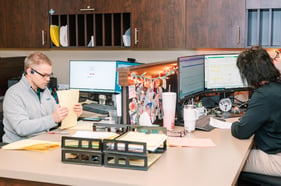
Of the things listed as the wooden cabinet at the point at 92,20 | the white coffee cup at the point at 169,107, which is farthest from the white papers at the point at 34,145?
the wooden cabinet at the point at 92,20

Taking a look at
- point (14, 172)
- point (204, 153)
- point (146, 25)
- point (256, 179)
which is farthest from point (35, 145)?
point (146, 25)

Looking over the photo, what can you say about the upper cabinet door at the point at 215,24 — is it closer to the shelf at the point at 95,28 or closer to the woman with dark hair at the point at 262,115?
the shelf at the point at 95,28

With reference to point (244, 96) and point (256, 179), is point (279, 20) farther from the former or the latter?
point (256, 179)

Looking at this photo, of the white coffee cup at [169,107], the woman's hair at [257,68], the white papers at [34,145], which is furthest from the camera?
the white coffee cup at [169,107]

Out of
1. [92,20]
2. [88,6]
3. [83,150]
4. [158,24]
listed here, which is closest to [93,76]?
[92,20]

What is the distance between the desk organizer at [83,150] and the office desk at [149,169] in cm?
3

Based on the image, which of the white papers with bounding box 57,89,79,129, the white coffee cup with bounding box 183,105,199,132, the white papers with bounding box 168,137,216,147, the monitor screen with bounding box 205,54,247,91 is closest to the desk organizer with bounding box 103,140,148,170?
the white papers with bounding box 168,137,216,147

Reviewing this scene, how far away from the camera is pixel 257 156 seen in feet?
7.82

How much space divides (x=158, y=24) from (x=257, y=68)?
1.49m

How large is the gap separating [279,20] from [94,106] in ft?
5.72

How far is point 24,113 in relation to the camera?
266 centimetres

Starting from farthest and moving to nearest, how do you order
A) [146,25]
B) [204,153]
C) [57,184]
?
[146,25], [204,153], [57,184]

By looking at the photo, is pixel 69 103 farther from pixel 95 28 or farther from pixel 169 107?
pixel 95 28

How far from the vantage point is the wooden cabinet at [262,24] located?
3.46 m
